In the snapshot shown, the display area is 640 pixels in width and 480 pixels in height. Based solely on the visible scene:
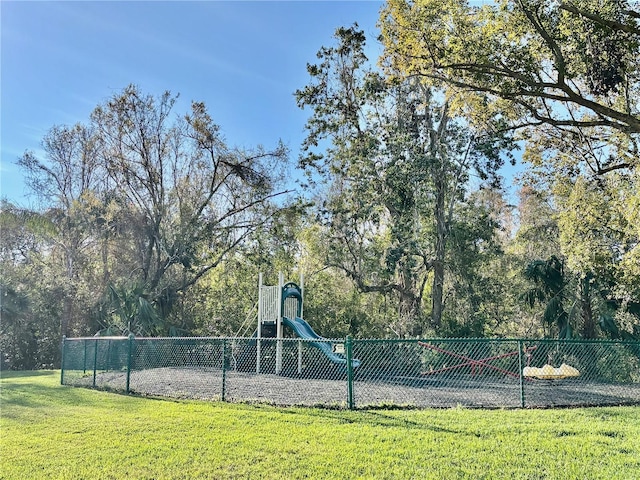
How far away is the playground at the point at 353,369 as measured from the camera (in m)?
8.88

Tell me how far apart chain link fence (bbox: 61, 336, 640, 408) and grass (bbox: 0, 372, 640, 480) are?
110 cm

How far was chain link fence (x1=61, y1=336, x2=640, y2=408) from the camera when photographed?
886 centimetres

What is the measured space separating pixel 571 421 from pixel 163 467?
5496 mm

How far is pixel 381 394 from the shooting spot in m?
9.62

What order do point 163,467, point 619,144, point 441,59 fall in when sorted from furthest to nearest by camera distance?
point 619,144 < point 441,59 < point 163,467

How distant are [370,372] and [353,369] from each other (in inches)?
140

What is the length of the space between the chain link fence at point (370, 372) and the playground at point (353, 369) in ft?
0.09

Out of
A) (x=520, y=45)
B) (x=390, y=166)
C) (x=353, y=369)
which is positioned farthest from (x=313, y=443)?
(x=390, y=166)

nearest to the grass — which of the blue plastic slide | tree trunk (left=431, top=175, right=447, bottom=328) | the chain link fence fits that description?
the chain link fence

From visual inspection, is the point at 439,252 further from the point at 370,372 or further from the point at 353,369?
the point at 353,369

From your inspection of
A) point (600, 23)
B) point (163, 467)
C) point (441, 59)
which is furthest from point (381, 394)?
point (600, 23)

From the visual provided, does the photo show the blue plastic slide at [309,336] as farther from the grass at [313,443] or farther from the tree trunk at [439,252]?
the tree trunk at [439,252]

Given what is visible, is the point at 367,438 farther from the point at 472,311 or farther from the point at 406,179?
the point at 472,311

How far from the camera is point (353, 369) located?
10133 millimetres
